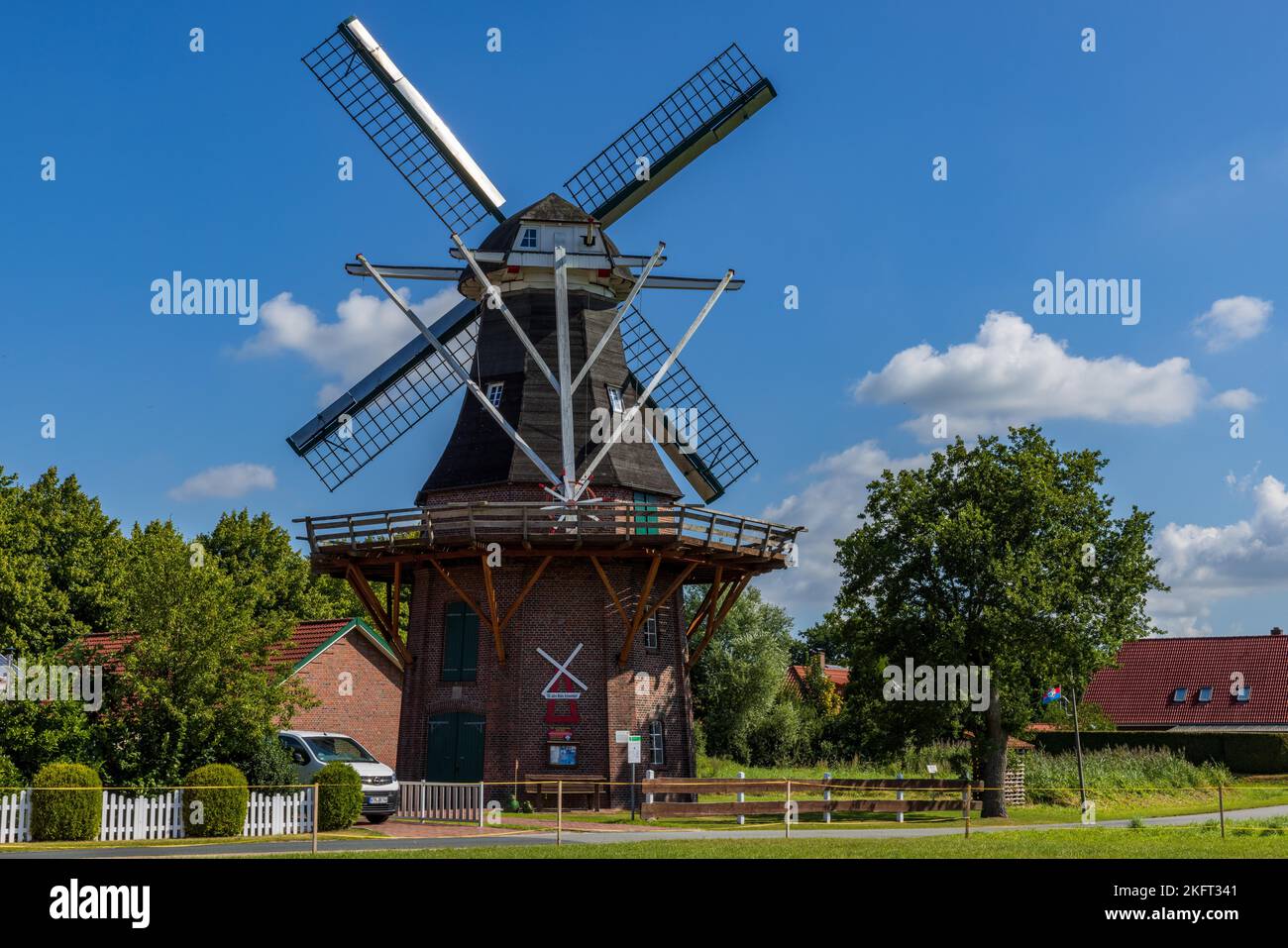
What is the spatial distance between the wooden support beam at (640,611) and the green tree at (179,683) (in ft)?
27.6

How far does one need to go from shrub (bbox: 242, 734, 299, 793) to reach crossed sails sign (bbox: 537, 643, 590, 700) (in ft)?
22.6

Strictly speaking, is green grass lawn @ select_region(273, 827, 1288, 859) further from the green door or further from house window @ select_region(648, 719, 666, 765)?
the green door

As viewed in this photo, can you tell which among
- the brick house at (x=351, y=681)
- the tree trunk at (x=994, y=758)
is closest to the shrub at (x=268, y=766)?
the brick house at (x=351, y=681)

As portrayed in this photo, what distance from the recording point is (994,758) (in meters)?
32.0

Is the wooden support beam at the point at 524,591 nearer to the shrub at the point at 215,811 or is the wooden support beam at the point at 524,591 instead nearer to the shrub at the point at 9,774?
the shrub at the point at 215,811

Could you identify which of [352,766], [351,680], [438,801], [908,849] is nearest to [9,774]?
[352,766]

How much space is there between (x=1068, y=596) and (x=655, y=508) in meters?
9.17

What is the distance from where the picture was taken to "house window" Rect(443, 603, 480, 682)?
108 ft

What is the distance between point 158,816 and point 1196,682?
151 feet

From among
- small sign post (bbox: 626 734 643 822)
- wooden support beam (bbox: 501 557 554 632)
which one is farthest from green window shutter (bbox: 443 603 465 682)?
small sign post (bbox: 626 734 643 822)

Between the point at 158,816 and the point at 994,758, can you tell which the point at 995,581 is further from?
the point at 158,816
